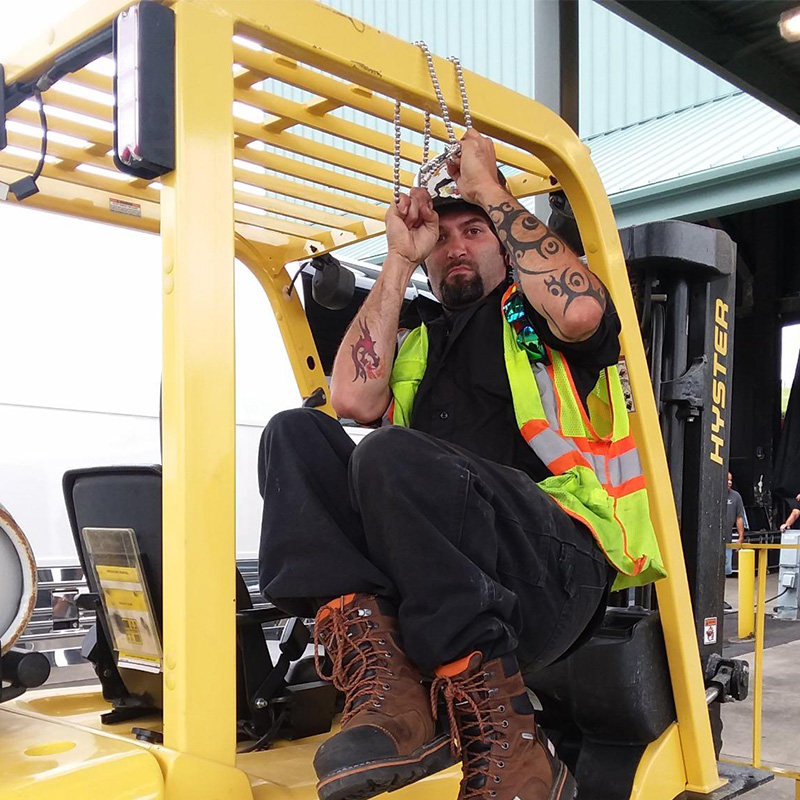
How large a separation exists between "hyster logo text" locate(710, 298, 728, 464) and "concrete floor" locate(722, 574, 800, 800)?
40.8 inches

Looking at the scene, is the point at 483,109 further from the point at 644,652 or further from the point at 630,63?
the point at 630,63

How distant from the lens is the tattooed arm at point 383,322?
223 centimetres

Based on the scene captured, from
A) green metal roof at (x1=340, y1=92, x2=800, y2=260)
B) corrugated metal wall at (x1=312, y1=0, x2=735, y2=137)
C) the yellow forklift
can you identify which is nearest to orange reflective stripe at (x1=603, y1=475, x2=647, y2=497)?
the yellow forklift

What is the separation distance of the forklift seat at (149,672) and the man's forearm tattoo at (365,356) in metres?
0.52

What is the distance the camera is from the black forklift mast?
2.81 m

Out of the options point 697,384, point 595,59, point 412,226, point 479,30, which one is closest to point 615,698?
point 697,384

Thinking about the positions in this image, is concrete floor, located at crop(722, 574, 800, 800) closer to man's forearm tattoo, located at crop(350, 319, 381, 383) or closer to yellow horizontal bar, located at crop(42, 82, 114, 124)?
man's forearm tattoo, located at crop(350, 319, 381, 383)

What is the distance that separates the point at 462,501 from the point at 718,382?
1430mm

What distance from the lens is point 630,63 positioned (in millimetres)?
11820

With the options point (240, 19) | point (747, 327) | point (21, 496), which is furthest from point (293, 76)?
point (747, 327)

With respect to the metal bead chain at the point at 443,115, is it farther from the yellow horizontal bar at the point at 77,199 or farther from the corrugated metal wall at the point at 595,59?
the corrugated metal wall at the point at 595,59

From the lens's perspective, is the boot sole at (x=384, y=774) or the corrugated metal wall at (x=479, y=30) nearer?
the boot sole at (x=384, y=774)

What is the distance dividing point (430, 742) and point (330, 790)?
0.26 m

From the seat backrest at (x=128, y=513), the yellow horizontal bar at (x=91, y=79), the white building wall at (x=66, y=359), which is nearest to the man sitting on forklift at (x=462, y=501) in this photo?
the seat backrest at (x=128, y=513)
